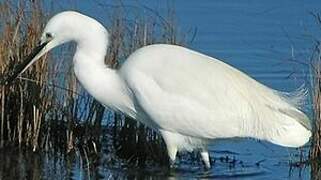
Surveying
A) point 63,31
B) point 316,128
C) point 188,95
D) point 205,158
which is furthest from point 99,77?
point 316,128

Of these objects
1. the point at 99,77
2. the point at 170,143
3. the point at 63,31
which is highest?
the point at 63,31

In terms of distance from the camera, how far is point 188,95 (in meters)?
7.87

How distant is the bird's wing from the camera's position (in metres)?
7.84

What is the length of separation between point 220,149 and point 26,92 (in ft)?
4.90

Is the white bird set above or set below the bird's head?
below

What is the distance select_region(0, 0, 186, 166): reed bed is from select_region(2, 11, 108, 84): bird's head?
551mm

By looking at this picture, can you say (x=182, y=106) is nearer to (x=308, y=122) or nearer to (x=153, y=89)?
(x=153, y=89)

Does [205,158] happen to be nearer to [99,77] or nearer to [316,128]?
[316,128]

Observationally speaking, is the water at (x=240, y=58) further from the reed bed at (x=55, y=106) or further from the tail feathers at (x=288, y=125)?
the tail feathers at (x=288, y=125)

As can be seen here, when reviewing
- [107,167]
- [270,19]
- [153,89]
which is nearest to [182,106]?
[153,89]

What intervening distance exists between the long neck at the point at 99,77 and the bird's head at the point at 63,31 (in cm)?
7

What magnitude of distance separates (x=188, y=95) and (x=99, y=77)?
0.62m

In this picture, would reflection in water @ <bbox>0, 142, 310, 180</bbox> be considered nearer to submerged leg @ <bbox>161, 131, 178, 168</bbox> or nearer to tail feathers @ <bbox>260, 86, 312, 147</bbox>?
submerged leg @ <bbox>161, 131, 178, 168</bbox>

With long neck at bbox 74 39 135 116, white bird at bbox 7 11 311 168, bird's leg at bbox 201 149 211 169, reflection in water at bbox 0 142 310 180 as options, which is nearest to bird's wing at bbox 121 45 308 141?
white bird at bbox 7 11 311 168
